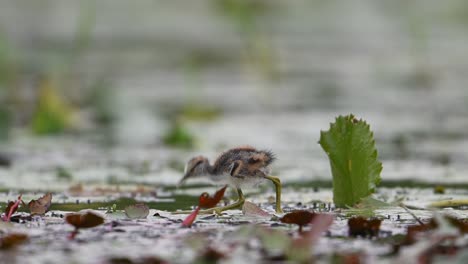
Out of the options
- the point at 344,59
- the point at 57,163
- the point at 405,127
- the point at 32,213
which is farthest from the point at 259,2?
the point at 32,213

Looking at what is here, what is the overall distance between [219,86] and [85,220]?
9879 millimetres

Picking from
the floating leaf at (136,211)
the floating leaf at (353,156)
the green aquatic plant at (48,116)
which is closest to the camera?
the floating leaf at (136,211)

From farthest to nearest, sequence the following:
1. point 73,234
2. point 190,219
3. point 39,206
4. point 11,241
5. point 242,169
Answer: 1. point 242,169
2. point 39,206
3. point 190,219
4. point 73,234
5. point 11,241

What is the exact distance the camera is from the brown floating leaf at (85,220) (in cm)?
388

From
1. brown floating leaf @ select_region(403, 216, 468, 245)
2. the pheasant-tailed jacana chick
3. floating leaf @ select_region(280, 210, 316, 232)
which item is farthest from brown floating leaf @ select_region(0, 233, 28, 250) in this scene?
brown floating leaf @ select_region(403, 216, 468, 245)

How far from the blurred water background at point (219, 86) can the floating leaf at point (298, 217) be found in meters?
2.45

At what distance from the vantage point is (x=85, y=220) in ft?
12.8

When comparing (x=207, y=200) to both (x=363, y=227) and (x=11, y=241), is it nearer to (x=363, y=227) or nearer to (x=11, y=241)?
(x=363, y=227)

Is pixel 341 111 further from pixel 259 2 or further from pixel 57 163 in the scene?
pixel 259 2

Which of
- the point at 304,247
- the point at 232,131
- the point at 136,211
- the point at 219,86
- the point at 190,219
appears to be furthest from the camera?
the point at 219,86

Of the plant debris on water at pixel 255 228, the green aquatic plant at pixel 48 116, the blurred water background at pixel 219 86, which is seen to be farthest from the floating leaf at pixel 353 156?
the green aquatic plant at pixel 48 116

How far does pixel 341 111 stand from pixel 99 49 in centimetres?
734

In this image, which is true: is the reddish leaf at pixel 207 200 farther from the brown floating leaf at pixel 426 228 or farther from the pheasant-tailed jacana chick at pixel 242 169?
the brown floating leaf at pixel 426 228

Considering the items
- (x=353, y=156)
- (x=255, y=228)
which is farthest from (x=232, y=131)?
(x=255, y=228)
